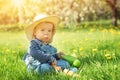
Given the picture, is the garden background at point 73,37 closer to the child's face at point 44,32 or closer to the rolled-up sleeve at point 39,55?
the rolled-up sleeve at point 39,55

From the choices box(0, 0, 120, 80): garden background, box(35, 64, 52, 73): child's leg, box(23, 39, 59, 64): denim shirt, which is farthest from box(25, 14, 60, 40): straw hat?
box(35, 64, 52, 73): child's leg

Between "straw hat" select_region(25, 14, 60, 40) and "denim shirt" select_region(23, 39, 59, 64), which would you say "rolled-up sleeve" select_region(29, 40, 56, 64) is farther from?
"straw hat" select_region(25, 14, 60, 40)

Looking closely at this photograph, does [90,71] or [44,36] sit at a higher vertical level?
[44,36]

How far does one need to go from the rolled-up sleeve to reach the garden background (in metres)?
0.21

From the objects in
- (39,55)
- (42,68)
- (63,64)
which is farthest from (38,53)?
(63,64)

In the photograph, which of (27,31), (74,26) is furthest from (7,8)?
(27,31)

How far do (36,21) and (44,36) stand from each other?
204mm

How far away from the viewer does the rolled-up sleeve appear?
4816 millimetres

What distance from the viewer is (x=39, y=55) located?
15.8 feet

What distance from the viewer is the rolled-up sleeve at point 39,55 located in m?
4.82

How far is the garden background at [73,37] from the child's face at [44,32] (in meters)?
0.40

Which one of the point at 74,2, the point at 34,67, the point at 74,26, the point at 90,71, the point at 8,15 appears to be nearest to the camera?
the point at 90,71

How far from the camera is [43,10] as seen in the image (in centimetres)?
1980

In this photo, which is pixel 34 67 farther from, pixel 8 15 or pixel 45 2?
pixel 8 15
